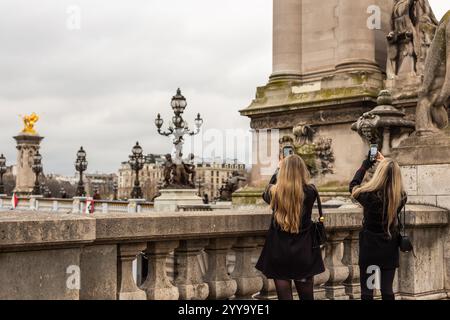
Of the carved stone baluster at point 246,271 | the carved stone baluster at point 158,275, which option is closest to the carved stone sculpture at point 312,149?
the carved stone baluster at point 246,271

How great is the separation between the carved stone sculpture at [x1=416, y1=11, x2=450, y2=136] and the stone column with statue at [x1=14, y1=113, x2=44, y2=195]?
248ft

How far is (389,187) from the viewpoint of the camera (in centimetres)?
601

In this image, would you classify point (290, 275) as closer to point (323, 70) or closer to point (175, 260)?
point (175, 260)

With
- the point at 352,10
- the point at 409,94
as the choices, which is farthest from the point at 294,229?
the point at 352,10

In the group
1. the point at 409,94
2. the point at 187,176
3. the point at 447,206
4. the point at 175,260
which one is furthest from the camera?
the point at 187,176

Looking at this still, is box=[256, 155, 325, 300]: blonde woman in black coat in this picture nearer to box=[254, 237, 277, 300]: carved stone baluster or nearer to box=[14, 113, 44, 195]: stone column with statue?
box=[254, 237, 277, 300]: carved stone baluster

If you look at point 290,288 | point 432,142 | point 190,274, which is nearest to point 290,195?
point 290,288

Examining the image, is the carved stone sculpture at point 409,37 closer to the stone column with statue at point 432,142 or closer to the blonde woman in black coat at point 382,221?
the stone column with statue at point 432,142

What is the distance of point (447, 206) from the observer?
855 centimetres

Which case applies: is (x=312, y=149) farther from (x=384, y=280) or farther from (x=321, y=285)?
(x=384, y=280)

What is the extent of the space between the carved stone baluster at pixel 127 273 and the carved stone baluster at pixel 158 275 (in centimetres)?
17

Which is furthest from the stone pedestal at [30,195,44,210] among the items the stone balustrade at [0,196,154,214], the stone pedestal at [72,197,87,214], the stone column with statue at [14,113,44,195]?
the stone column with statue at [14,113,44,195]

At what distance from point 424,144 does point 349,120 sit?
327 inches

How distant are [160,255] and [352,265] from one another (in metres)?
2.69
